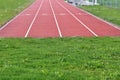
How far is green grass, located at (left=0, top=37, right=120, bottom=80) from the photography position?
30.7 ft

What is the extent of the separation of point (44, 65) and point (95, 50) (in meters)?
3.72

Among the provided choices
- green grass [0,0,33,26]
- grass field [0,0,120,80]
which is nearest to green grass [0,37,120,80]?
grass field [0,0,120,80]

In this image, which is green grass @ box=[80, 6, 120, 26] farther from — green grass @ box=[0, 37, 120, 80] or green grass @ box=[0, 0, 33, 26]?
green grass @ box=[0, 37, 120, 80]

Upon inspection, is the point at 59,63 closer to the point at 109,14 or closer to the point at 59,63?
the point at 59,63

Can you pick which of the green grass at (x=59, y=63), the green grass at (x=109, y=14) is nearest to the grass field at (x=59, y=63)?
the green grass at (x=59, y=63)

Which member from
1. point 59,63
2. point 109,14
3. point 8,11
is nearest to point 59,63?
point 59,63

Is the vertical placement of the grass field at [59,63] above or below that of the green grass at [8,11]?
above

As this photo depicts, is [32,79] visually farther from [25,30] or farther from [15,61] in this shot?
[25,30]

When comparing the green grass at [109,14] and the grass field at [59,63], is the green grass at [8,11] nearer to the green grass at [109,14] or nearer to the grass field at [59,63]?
the green grass at [109,14]

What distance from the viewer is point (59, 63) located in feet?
37.3

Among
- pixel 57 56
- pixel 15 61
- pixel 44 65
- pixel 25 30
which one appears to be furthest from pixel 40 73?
pixel 25 30

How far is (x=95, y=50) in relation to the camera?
46.9 feet

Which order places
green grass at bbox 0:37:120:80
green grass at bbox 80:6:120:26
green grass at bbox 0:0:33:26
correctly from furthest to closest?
green grass at bbox 0:0:33:26, green grass at bbox 80:6:120:26, green grass at bbox 0:37:120:80

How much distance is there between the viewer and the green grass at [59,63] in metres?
9.35
